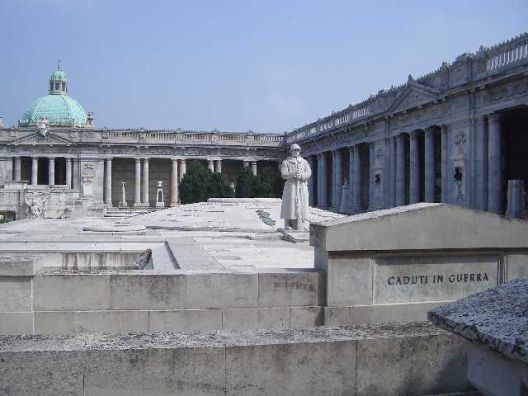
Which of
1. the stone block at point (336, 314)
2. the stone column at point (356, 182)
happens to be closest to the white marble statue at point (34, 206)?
the stone column at point (356, 182)

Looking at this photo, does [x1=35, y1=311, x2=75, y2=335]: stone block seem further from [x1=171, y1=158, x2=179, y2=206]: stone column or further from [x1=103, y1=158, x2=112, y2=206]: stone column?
[x1=103, y1=158, x2=112, y2=206]: stone column

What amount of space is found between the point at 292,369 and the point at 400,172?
39.5m

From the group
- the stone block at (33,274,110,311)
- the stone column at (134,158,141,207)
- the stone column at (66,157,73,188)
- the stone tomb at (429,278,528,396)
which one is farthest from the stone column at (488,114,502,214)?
the stone column at (66,157,73,188)

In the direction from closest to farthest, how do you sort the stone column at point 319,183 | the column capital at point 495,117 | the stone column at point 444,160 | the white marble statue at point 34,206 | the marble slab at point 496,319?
the marble slab at point 496,319
the column capital at point 495,117
the white marble statue at point 34,206
the stone column at point 444,160
the stone column at point 319,183

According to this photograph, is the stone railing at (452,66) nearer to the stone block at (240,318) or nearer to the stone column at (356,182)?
the stone column at (356,182)

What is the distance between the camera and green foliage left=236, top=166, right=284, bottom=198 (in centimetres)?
6131

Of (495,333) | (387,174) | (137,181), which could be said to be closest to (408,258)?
(495,333)

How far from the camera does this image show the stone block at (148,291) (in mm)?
7457

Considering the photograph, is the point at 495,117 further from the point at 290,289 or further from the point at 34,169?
the point at 34,169

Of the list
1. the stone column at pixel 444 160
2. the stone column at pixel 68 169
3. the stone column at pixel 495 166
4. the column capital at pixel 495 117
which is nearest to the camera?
the stone column at pixel 495 166

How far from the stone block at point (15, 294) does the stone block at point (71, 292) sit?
0.09 meters

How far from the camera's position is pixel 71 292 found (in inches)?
294

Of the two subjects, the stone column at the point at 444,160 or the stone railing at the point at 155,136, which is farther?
the stone railing at the point at 155,136

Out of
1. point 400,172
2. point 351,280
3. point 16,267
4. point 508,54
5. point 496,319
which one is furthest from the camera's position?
point 400,172
